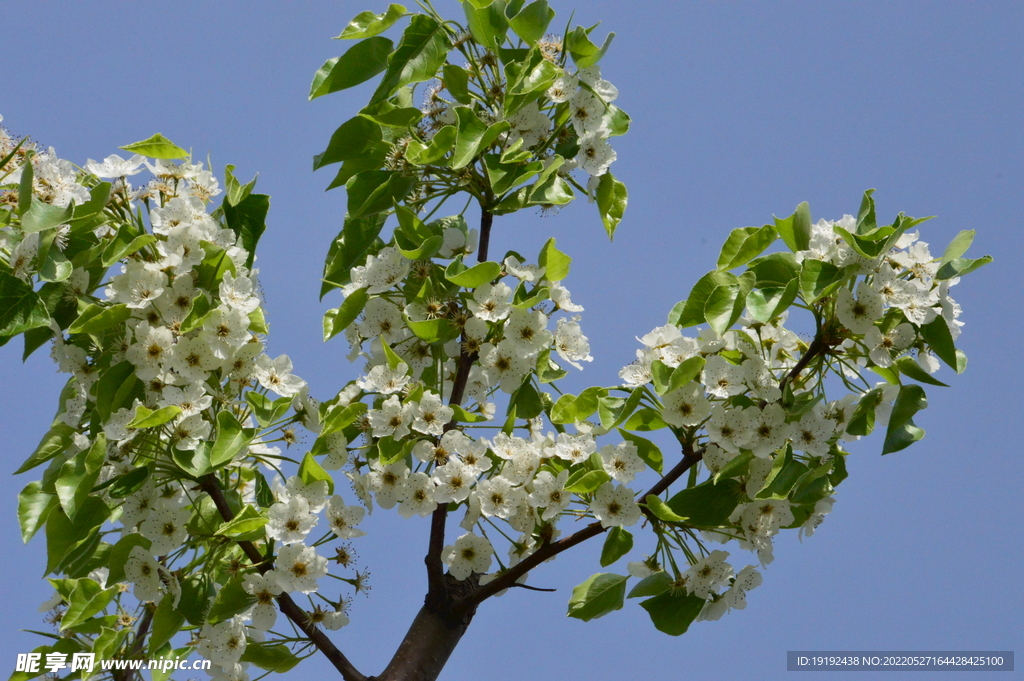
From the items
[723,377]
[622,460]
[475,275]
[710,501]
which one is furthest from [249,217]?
[710,501]

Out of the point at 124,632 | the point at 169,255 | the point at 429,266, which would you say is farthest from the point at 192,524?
the point at 429,266

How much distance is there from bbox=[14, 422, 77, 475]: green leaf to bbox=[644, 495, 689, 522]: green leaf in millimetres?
1656

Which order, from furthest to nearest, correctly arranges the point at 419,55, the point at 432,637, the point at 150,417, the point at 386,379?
the point at 419,55, the point at 432,637, the point at 386,379, the point at 150,417

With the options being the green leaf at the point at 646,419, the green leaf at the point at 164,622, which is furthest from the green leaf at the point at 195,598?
the green leaf at the point at 646,419

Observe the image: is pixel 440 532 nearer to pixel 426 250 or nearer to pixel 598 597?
pixel 598 597

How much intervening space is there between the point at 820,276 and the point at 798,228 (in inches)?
8.7

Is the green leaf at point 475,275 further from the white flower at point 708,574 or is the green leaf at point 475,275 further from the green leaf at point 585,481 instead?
the white flower at point 708,574

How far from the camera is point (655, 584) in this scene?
288cm

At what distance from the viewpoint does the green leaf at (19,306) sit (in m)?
2.67

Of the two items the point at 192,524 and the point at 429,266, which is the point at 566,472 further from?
the point at 192,524

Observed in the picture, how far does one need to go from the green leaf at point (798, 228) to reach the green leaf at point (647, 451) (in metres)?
0.69

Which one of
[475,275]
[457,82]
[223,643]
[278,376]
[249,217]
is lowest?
[223,643]

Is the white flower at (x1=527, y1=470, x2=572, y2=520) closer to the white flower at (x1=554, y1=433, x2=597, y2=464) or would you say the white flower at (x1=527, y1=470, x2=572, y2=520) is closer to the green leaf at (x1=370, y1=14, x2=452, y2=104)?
the white flower at (x1=554, y1=433, x2=597, y2=464)

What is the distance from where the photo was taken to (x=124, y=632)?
2.88 m
